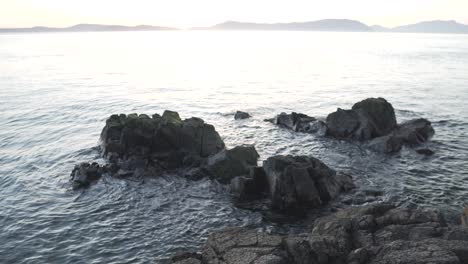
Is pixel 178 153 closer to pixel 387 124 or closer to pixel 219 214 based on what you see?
pixel 219 214

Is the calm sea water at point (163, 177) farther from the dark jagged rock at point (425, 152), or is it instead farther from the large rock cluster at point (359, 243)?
the large rock cluster at point (359, 243)

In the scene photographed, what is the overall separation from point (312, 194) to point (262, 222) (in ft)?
16.2

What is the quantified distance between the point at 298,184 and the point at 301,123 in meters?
22.0

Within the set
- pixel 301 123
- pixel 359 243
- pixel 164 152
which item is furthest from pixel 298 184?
pixel 301 123

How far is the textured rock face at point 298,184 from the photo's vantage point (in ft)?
101

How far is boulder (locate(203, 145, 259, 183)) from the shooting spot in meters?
36.2

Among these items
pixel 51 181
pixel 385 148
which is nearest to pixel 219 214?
pixel 51 181

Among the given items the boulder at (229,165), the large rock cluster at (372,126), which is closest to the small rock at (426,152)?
the large rock cluster at (372,126)

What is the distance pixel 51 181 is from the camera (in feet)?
124

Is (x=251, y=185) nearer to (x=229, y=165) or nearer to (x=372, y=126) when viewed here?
(x=229, y=165)

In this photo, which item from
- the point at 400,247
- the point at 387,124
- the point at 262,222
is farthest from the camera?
the point at 387,124

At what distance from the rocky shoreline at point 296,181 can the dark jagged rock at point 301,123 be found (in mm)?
129

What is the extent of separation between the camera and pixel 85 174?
36.7m

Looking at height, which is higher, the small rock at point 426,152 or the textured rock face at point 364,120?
the textured rock face at point 364,120
